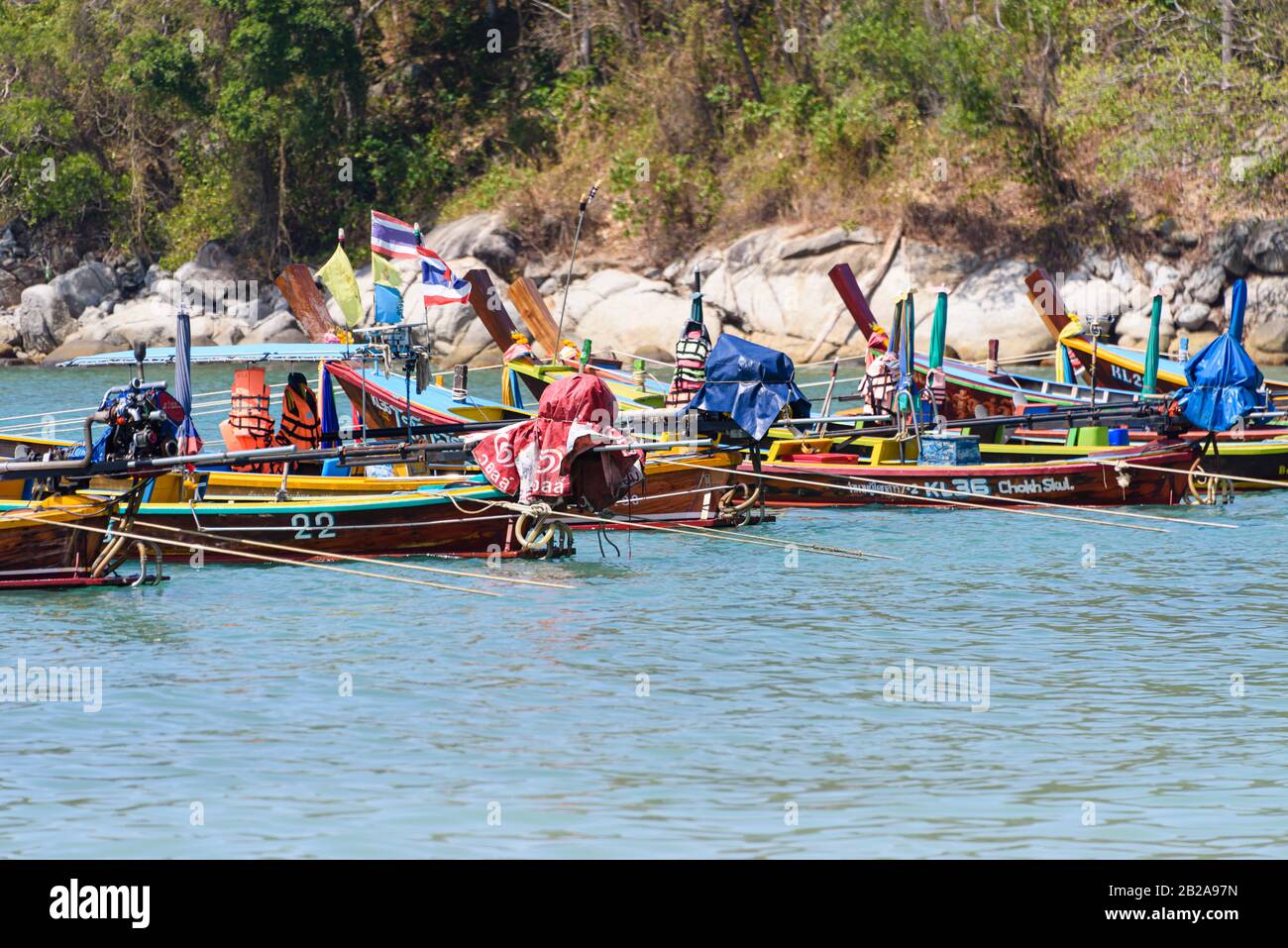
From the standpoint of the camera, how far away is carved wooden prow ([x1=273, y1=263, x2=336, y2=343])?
2733 centimetres

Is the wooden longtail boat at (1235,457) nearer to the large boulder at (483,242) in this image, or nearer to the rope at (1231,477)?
the rope at (1231,477)

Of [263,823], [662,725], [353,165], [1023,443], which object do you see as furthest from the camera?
[353,165]

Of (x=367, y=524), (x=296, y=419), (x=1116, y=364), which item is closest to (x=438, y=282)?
(x=296, y=419)

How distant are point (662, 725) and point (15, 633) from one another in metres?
6.89

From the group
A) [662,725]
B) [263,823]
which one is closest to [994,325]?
[662,725]

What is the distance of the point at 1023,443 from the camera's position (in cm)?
2878

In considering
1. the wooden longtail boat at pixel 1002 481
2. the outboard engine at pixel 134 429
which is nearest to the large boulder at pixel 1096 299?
the wooden longtail boat at pixel 1002 481

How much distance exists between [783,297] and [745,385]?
98.6 feet

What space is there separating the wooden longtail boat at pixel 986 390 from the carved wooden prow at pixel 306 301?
27.5ft

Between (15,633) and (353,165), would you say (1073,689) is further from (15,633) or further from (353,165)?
(353,165)

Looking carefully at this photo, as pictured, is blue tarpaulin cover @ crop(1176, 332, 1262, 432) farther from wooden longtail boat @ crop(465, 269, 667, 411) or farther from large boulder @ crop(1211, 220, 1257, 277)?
large boulder @ crop(1211, 220, 1257, 277)

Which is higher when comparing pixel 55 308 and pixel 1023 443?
pixel 55 308

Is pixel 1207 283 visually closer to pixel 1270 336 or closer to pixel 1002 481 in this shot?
pixel 1270 336

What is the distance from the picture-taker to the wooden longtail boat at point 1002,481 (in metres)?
25.6
